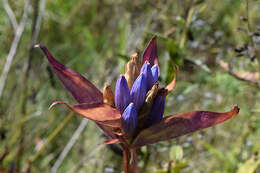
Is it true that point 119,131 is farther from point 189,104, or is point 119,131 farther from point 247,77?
point 189,104

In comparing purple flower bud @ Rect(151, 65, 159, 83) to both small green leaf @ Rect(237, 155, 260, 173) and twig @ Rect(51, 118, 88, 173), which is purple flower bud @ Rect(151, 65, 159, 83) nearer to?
small green leaf @ Rect(237, 155, 260, 173)

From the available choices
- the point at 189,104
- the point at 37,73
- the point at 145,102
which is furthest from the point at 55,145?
the point at 145,102

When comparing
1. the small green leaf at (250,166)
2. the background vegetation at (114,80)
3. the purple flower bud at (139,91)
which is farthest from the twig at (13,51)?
the small green leaf at (250,166)

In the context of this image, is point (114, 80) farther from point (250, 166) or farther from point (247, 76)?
point (250, 166)

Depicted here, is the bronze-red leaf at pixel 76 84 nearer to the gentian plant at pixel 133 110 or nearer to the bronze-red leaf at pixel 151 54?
the gentian plant at pixel 133 110

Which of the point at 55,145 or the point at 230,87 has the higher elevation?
the point at 230,87

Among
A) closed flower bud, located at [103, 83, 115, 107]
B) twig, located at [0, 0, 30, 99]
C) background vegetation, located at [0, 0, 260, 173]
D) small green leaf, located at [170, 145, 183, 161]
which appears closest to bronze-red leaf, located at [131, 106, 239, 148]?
closed flower bud, located at [103, 83, 115, 107]
